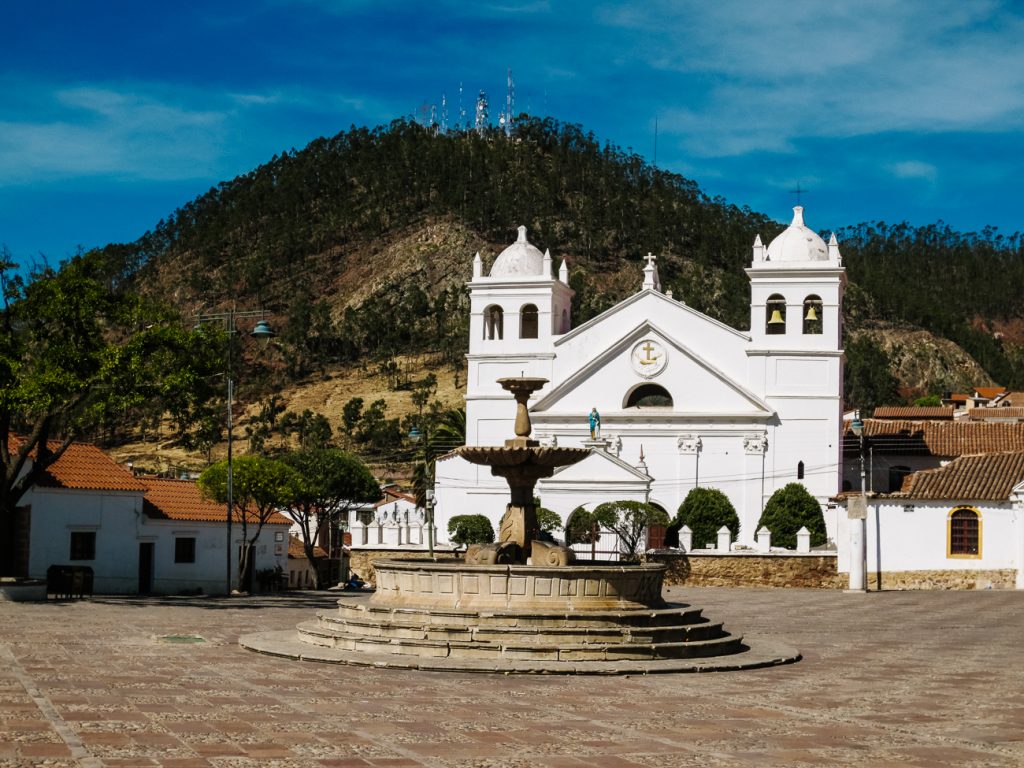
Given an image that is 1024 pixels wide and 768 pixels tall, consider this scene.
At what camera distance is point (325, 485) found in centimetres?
4888

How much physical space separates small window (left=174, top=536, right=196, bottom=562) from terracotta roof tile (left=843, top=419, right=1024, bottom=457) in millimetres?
28125

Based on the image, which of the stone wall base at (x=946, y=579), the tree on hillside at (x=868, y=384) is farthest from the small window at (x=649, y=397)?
the tree on hillside at (x=868, y=384)

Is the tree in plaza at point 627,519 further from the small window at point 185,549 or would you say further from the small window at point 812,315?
the small window at point 185,549

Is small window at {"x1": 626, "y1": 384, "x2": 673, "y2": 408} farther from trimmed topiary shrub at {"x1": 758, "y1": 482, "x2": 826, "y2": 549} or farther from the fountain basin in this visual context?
the fountain basin

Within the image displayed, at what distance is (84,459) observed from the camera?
33.7m

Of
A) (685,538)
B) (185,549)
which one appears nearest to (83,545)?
(185,549)

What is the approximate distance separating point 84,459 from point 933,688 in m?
24.7

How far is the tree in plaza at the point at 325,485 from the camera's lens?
48.3 meters

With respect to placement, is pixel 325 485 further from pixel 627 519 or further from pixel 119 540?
pixel 119 540

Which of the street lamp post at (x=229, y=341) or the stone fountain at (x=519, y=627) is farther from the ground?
the street lamp post at (x=229, y=341)

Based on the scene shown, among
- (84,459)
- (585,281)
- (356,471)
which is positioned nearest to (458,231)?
(585,281)

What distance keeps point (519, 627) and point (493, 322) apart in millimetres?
37103

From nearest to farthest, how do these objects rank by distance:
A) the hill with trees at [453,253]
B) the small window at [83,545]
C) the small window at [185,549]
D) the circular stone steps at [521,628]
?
the circular stone steps at [521,628]
the small window at [83,545]
the small window at [185,549]
the hill with trees at [453,253]

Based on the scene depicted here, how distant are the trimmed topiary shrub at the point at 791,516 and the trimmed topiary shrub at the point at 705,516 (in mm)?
1109
